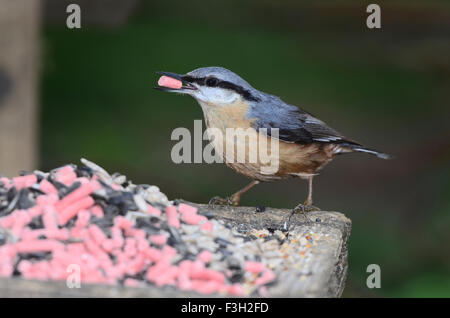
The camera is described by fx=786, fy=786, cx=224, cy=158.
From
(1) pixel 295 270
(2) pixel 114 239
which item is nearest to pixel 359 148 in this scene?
(1) pixel 295 270

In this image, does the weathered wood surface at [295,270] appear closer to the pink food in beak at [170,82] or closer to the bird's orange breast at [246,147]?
the bird's orange breast at [246,147]

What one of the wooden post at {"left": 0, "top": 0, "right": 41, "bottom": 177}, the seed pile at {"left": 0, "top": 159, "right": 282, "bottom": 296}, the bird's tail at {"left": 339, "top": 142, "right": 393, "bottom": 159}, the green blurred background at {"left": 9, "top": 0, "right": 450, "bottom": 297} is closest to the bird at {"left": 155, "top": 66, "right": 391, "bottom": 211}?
the bird's tail at {"left": 339, "top": 142, "right": 393, "bottom": 159}

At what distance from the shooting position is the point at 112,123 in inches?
392

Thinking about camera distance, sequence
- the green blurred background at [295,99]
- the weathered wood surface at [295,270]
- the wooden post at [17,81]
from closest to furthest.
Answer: the weathered wood surface at [295,270]
the wooden post at [17,81]
the green blurred background at [295,99]

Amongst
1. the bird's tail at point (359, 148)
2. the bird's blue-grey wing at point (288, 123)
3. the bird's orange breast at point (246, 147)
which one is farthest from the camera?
the bird's tail at point (359, 148)

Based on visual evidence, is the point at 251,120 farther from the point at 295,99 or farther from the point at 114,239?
the point at 295,99

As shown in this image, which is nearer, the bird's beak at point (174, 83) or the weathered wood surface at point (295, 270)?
the weathered wood surface at point (295, 270)

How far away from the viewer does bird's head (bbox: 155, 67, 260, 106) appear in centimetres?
479

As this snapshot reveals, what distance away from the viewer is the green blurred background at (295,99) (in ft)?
26.7

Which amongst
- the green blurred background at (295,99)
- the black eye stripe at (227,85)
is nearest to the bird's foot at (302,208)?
the black eye stripe at (227,85)

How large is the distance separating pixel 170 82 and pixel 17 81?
6.00 ft

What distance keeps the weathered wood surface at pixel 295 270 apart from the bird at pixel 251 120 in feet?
1.38
